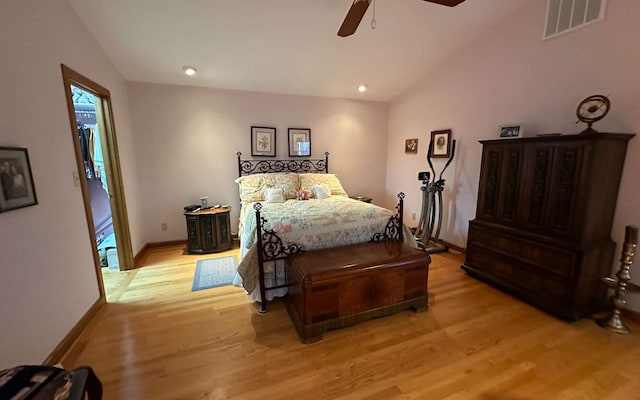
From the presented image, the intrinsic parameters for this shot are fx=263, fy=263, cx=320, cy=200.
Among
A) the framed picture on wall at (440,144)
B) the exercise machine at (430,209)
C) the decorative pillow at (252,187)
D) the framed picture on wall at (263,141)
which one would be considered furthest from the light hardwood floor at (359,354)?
the framed picture on wall at (263,141)

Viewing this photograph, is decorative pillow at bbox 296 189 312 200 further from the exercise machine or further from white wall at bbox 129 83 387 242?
the exercise machine

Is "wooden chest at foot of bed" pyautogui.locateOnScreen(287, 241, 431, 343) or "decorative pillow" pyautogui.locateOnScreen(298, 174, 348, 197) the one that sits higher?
"decorative pillow" pyautogui.locateOnScreen(298, 174, 348, 197)

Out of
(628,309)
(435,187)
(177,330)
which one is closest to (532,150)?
(435,187)

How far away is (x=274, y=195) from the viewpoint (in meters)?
3.63

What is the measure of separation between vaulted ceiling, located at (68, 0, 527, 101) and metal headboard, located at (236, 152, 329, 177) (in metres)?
1.14

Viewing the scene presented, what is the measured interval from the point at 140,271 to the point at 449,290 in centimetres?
364

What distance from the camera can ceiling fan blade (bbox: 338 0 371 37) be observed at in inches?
77.5

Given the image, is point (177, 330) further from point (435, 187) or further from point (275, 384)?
point (435, 187)

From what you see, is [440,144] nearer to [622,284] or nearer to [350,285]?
[622,284]

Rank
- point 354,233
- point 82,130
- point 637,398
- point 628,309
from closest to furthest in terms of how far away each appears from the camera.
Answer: point 637,398 → point 628,309 → point 354,233 → point 82,130

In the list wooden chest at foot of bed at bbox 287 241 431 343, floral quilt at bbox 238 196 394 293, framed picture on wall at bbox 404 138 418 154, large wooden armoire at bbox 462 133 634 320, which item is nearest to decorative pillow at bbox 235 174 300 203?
floral quilt at bbox 238 196 394 293

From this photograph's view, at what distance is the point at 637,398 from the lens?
157 centimetres

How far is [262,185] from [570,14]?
383cm

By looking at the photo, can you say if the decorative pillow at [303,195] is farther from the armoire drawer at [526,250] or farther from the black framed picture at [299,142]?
the armoire drawer at [526,250]
